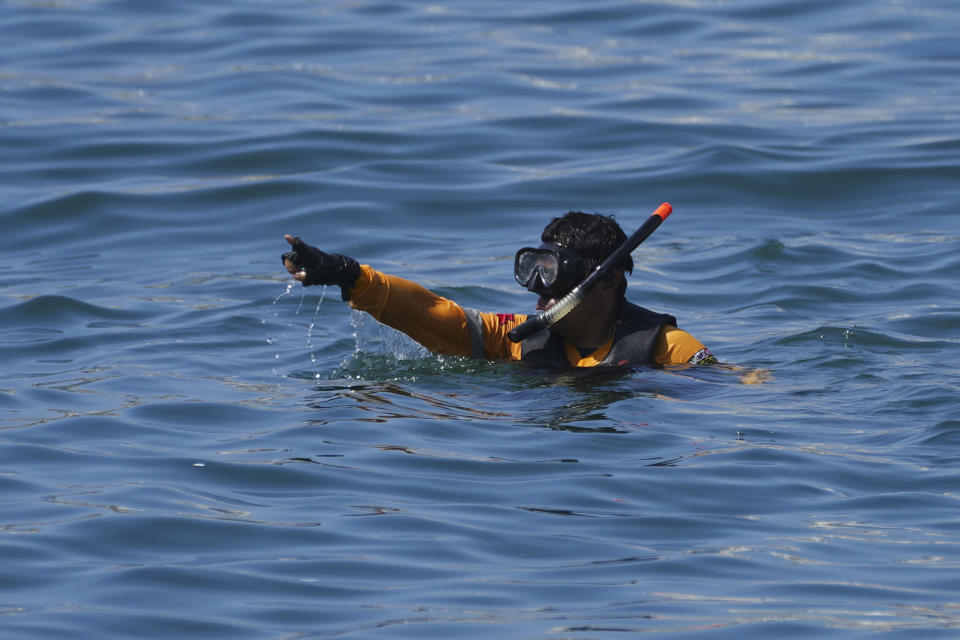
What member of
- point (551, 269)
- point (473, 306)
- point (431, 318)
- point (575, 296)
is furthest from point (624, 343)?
point (473, 306)

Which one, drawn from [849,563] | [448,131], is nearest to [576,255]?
[849,563]

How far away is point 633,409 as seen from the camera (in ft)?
20.4

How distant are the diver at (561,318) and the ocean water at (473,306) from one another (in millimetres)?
132

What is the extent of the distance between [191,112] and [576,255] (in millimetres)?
7451

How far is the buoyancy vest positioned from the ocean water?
9 cm

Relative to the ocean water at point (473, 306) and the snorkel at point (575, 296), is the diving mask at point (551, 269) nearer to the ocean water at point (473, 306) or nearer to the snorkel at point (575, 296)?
the snorkel at point (575, 296)

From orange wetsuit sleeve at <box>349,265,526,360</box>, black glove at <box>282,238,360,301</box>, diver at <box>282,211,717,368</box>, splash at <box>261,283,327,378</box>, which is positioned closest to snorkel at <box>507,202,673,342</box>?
diver at <box>282,211,717,368</box>

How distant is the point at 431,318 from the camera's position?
641 cm

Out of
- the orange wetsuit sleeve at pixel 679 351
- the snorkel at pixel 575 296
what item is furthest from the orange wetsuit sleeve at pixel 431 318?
the orange wetsuit sleeve at pixel 679 351

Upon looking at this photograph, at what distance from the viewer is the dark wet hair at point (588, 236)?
21.4 ft

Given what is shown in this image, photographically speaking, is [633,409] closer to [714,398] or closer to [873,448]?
[714,398]

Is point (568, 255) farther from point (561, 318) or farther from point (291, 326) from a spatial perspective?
point (291, 326)

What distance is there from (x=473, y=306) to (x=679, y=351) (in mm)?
2440

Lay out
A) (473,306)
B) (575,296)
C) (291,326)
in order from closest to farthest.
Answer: (575,296) → (291,326) → (473,306)
